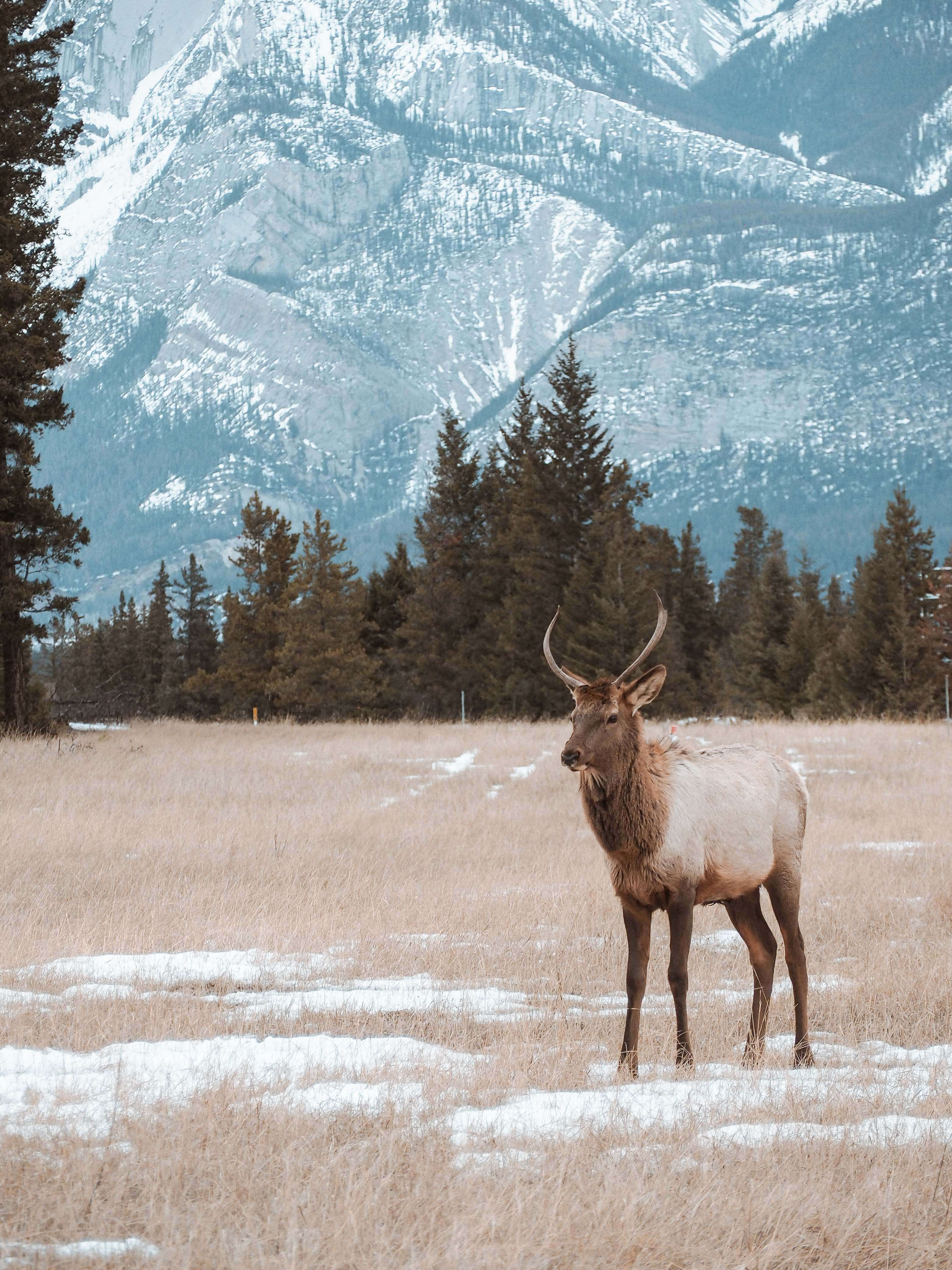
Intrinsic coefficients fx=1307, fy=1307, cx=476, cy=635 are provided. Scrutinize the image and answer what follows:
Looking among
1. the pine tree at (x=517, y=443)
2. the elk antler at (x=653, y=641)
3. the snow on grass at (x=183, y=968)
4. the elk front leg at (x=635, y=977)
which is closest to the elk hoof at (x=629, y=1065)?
the elk front leg at (x=635, y=977)

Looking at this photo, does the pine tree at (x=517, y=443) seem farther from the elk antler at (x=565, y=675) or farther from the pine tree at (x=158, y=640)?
the elk antler at (x=565, y=675)

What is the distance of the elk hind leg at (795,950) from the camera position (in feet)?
21.1

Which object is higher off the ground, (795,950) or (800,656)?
(800,656)

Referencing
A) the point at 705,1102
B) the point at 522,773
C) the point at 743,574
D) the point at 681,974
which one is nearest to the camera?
the point at 705,1102

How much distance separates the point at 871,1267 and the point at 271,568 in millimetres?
51008

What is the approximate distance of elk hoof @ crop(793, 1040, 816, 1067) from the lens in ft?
20.9

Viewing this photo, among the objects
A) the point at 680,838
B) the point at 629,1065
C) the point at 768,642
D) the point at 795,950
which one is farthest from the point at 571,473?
the point at 629,1065

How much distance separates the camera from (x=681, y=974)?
6.23 metres

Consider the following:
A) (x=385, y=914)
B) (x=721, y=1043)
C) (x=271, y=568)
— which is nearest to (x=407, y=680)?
(x=271, y=568)

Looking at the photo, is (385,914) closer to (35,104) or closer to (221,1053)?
(221,1053)

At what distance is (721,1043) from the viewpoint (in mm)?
6648

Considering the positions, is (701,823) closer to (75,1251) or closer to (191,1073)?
(191,1073)

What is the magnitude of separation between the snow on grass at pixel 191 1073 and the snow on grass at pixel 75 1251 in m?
0.91

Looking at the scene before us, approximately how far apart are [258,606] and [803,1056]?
49304 millimetres
